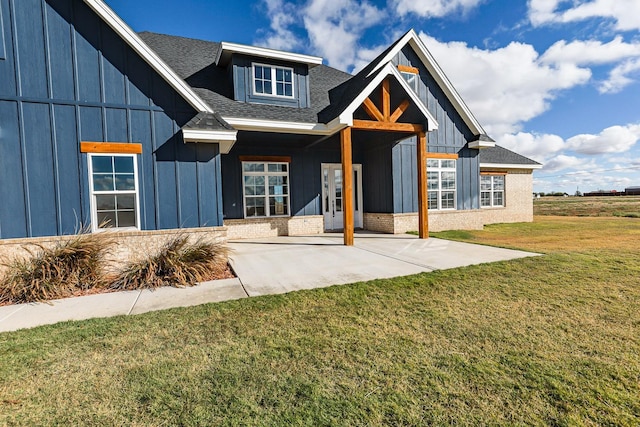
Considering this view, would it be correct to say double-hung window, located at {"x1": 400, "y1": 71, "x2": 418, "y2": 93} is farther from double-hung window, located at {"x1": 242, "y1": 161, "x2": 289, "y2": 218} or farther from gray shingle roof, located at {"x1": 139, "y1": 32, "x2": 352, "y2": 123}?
double-hung window, located at {"x1": 242, "y1": 161, "x2": 289, "y2": 218}

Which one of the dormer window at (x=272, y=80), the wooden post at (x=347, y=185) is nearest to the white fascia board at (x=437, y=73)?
the dormer window at (x=272, y=80)

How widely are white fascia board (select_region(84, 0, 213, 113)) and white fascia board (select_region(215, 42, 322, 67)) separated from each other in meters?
3.39

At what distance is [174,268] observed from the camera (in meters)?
5.57

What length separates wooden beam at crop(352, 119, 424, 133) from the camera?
883 cm

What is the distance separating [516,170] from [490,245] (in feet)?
34.1

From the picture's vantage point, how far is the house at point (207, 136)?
612cm

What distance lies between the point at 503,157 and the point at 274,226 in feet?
44.5

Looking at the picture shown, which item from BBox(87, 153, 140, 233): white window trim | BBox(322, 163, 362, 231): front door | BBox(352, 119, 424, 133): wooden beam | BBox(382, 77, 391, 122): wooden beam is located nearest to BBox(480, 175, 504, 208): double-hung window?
BBox(322, 163, 362, 231): front door

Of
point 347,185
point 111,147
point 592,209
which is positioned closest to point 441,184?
point 347,185

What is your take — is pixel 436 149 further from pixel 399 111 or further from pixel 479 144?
pixel 399 111

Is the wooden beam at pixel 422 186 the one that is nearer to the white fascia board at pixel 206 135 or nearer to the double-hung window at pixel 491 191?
the white fascia board at pixel 206 135

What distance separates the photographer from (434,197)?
12445mm

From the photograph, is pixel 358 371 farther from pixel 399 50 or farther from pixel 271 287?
pixel 399 50

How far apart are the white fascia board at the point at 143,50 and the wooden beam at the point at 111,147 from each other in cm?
167
